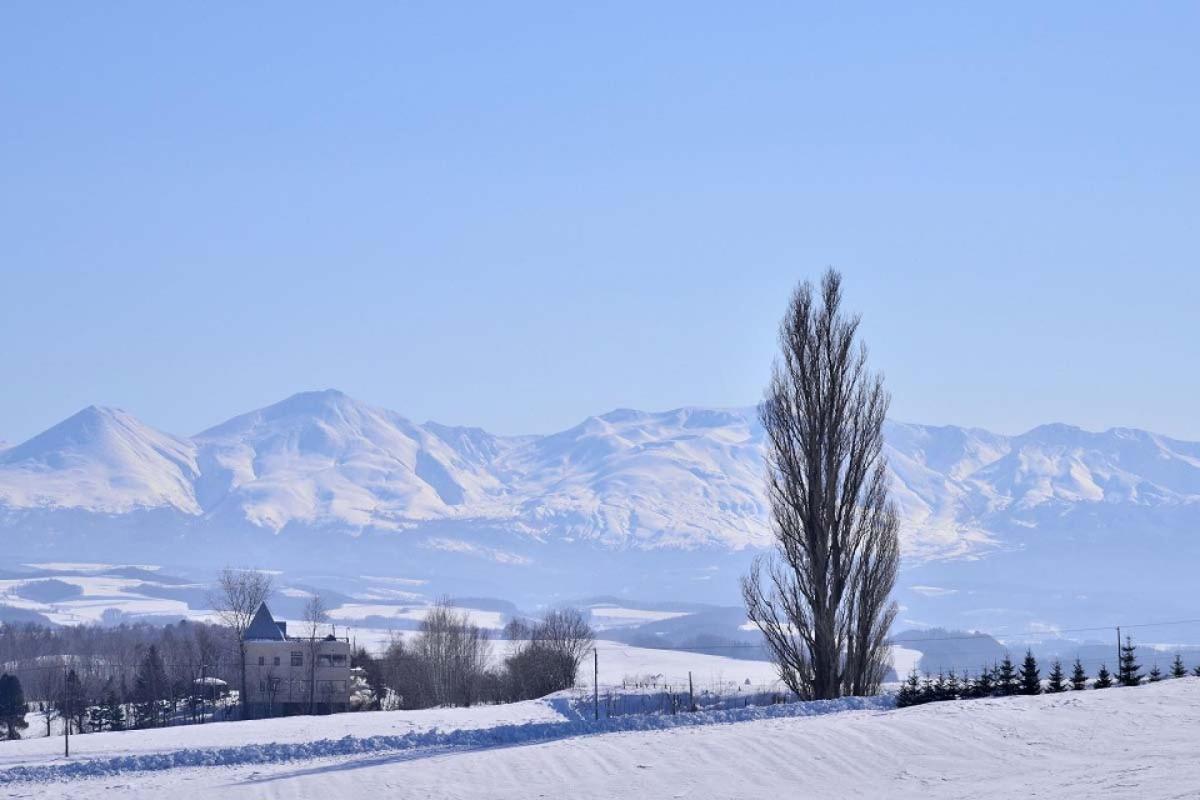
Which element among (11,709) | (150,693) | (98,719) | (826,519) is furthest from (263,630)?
(826,519)

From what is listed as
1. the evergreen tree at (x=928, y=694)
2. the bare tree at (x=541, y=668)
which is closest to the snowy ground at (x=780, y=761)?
the evergreen tree at (x=928, y=694)

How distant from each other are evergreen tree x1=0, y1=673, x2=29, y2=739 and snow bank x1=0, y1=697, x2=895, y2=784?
43703 mm

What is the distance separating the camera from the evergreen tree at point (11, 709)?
3046 inches

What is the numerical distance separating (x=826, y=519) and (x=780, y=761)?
11.4 m

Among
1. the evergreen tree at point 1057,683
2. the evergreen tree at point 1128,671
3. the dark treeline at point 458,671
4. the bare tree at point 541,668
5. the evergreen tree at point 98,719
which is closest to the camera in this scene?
the evergreen tree at point 1128,671

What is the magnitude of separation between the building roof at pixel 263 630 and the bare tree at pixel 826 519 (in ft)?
221

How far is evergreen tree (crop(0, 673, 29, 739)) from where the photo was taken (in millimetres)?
77375

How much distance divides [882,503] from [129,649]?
135 meters

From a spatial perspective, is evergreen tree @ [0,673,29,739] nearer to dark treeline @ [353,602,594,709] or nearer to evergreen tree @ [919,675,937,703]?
dark treeline @ [353,602,594,709]

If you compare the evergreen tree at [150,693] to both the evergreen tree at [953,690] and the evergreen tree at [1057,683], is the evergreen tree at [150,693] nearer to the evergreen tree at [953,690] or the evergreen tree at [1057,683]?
the evergreen tree at [953,690]

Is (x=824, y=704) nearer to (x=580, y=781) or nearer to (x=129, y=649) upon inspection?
(x=580, y=781)

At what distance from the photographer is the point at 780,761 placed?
29953 mm

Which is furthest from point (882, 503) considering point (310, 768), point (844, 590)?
point (310, 768)

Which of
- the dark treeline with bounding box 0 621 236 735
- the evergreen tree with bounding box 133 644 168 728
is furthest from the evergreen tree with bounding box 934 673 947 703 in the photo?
the evergreen tree with bounding box 133 644 168 728
